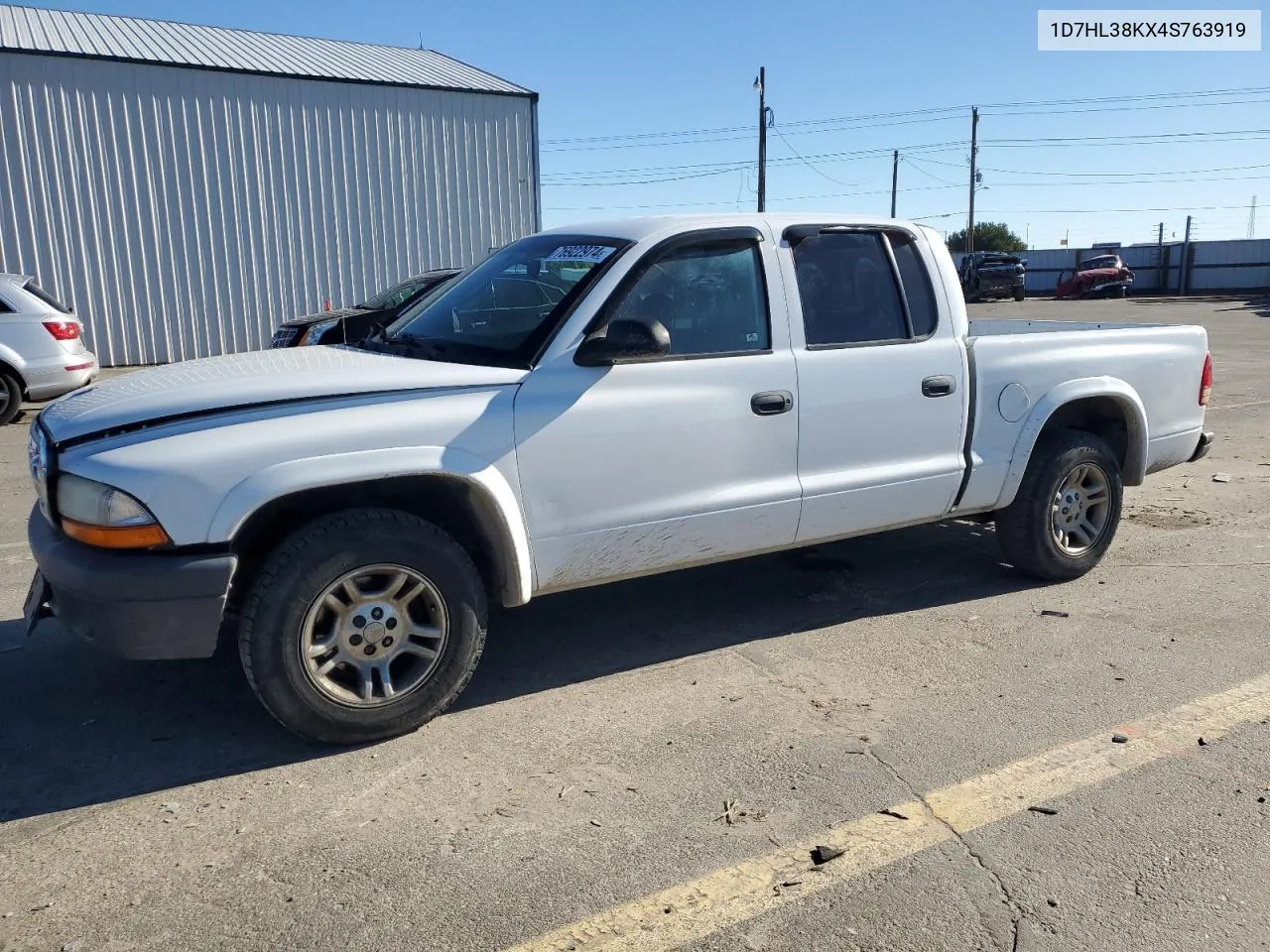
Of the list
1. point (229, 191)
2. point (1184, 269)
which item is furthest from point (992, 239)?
point (229, 191)

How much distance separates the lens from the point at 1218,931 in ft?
8.96

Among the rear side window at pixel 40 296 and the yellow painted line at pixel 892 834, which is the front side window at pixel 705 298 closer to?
the yellow painted line at pixel 892 834

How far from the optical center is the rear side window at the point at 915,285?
5.05 m

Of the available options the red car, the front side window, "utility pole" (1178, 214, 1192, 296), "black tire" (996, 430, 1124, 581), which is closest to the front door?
the front side window

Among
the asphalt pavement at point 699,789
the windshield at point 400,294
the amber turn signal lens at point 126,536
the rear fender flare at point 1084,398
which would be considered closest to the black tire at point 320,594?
the asphalt pavement at point 699,789

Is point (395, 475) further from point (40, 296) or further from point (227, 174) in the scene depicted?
point (227, 174)

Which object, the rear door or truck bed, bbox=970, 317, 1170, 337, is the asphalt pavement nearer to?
the rear door

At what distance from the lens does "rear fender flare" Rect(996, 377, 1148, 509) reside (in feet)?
17.6

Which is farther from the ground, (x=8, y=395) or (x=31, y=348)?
(x=31, y=348)

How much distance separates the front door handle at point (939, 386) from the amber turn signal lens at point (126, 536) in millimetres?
3302

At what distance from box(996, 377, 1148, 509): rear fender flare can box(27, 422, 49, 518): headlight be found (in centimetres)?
422

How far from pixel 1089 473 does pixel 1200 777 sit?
2410mm

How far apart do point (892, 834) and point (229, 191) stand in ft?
59.8

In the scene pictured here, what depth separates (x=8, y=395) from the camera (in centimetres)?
1145
